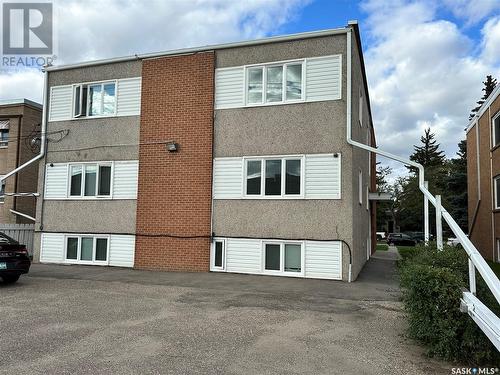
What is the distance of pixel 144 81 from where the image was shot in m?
14.0

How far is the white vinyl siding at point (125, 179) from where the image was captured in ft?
45.5

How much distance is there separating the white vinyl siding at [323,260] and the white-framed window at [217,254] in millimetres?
2558

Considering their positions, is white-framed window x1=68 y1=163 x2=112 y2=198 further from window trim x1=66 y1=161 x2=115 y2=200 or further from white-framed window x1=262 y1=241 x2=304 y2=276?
white-framed window x1=262 y1=241 x2=304 y2=276

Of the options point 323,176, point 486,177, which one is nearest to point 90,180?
point 323,176

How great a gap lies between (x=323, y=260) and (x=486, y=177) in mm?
13970

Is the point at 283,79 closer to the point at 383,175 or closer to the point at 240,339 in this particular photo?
the point at 240,339

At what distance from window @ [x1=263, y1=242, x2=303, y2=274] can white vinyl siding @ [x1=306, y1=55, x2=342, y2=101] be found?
14.0 ft

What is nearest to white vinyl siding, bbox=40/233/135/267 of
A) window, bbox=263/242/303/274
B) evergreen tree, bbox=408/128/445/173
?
window, bbox=263/242/303/274

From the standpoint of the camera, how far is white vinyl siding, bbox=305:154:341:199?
468 inches

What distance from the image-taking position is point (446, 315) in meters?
5.07

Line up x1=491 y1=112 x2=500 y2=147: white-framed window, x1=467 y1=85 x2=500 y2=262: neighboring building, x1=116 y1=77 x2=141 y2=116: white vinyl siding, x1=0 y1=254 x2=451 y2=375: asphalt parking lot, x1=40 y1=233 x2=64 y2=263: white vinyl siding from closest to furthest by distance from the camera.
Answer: x1=0 y1=254 x2=451 y2=375: asphalt parking lot < x1=116 y1=77 x2=141 y2=116: white vinyl siding < x1=40 y1=233 x2=64 y2=263: white vinyl siding < x1=491 y1=112 x2=500 y2=147: white-framed window < x1=467 y1=85 x2=500 y2=262: neighboring building


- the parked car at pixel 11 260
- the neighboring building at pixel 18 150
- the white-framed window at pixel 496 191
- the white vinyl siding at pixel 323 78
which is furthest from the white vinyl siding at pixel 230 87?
the white-framed window at pixel 496 191

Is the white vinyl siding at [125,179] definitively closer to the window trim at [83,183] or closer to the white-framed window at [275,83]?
the window trim at [83,183]

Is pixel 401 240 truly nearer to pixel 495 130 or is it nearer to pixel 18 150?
pixel 495 130
